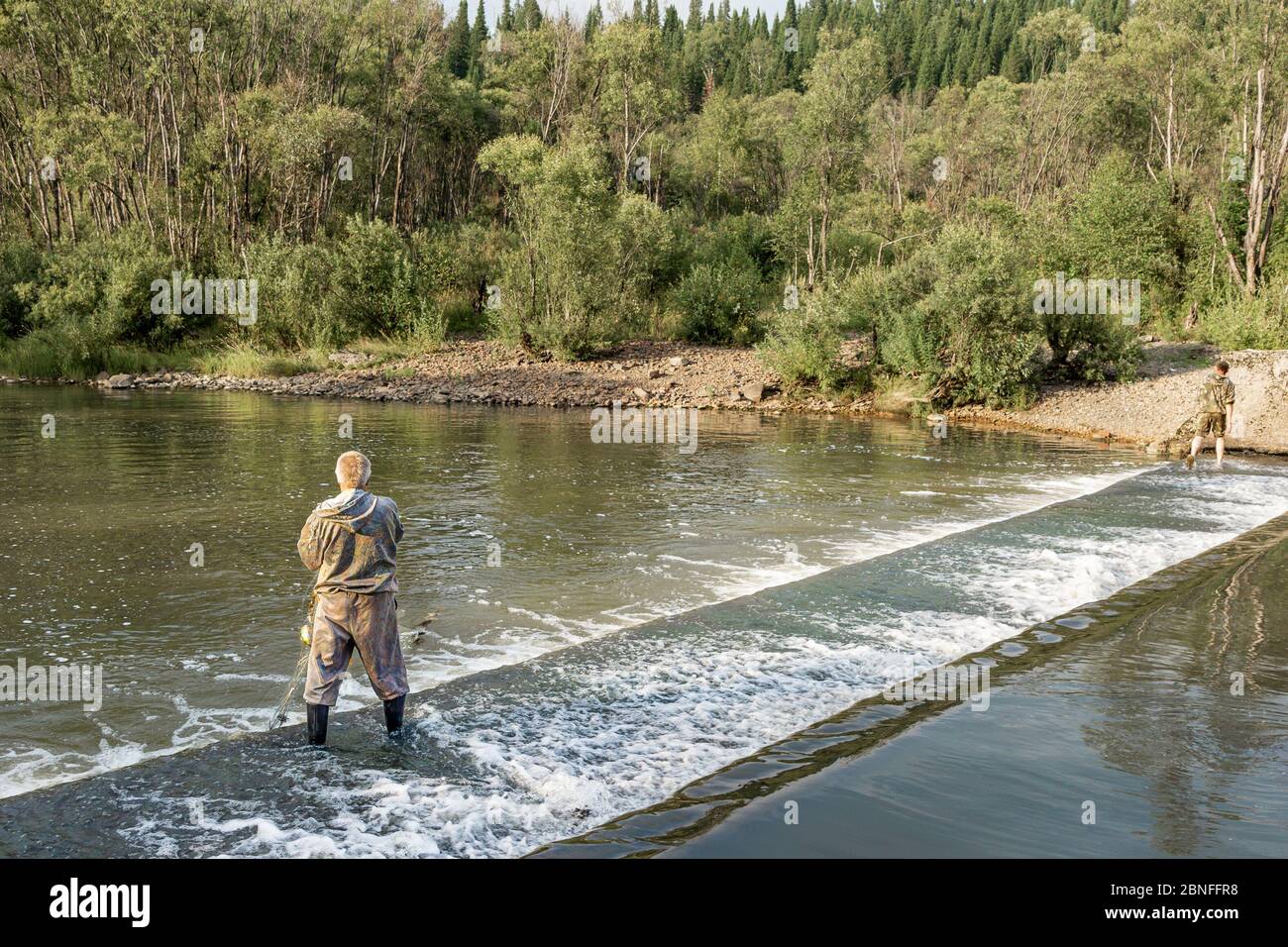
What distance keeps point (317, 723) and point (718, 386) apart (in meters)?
26.5

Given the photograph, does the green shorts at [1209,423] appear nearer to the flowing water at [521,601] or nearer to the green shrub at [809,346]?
the flowing water at [521,601]

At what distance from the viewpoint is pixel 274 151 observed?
44.6m

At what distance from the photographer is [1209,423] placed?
1988 cm

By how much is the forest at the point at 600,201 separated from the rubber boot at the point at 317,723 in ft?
78.8

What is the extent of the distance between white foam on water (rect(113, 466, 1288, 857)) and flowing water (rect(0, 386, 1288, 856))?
3cm

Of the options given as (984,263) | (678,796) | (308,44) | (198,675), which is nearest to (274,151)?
(308,44)

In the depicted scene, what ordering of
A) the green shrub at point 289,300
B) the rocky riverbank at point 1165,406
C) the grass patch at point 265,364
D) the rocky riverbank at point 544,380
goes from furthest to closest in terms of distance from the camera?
the green shrub at point 289,300 → the grass patch at point 265,364 → the rocky riverbank at point 544,380 → the rocky riverbank at point 1165,406

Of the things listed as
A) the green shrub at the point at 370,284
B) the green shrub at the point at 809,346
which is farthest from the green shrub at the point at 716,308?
the green shrub at the point at 370,284

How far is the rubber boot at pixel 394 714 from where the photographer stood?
6941 millimetres

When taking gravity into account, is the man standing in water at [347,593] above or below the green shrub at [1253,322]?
below

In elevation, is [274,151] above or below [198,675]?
above
